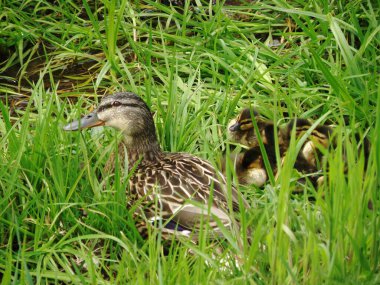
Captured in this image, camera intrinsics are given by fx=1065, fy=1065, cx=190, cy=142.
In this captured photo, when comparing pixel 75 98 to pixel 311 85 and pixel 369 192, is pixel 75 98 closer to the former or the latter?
pixel 311 85

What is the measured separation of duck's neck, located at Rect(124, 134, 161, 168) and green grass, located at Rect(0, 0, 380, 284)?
4.4 inches

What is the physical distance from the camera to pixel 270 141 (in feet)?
15.6

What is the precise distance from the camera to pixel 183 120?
15.3ft

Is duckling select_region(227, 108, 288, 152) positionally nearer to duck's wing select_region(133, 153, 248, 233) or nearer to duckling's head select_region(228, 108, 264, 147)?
duckling's head select_region(228, 108, 264, 147)

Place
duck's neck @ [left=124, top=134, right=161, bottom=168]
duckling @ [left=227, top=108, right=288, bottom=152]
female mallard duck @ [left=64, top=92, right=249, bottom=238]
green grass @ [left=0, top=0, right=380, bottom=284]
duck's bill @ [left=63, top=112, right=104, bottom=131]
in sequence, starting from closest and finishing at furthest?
green grass @ [left=0, top=0, right=380, bottom=284], female mallard duck @ [left=64, top=92, right=249, bottom=238], duck's bill @ [left=63, top=112, right=104, bottom=131], duck's neck @ [left=124, top=134, right=161, bottom=168], duckling @ [left=227, top=108, right=288, bottom=152]

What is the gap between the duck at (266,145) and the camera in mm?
4504

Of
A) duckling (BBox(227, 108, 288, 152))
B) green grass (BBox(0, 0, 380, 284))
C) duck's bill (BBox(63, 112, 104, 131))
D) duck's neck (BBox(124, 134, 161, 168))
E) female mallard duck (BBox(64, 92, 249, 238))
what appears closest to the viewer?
green grass (BBox(0, 0, 380, 284))

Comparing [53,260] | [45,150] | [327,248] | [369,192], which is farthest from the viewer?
[45,150]

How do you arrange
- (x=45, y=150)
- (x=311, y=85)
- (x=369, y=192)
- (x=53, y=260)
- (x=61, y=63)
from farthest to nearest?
(x=61, y=63), (x=311, y=85), (x=45, y=150), (x=53, y=260), (x=369, y=192)

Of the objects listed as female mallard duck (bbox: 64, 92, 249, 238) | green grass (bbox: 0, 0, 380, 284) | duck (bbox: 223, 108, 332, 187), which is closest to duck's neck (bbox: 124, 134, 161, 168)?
female mallard duck (bbox: 64, 92, 249, 238)

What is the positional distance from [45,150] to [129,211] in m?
0.42

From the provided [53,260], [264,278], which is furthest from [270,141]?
[264,278]

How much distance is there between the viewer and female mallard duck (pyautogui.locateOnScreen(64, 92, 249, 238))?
389cm

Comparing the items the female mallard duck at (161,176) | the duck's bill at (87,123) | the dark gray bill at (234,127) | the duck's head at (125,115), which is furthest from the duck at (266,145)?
the duck's bill at (87,123)
